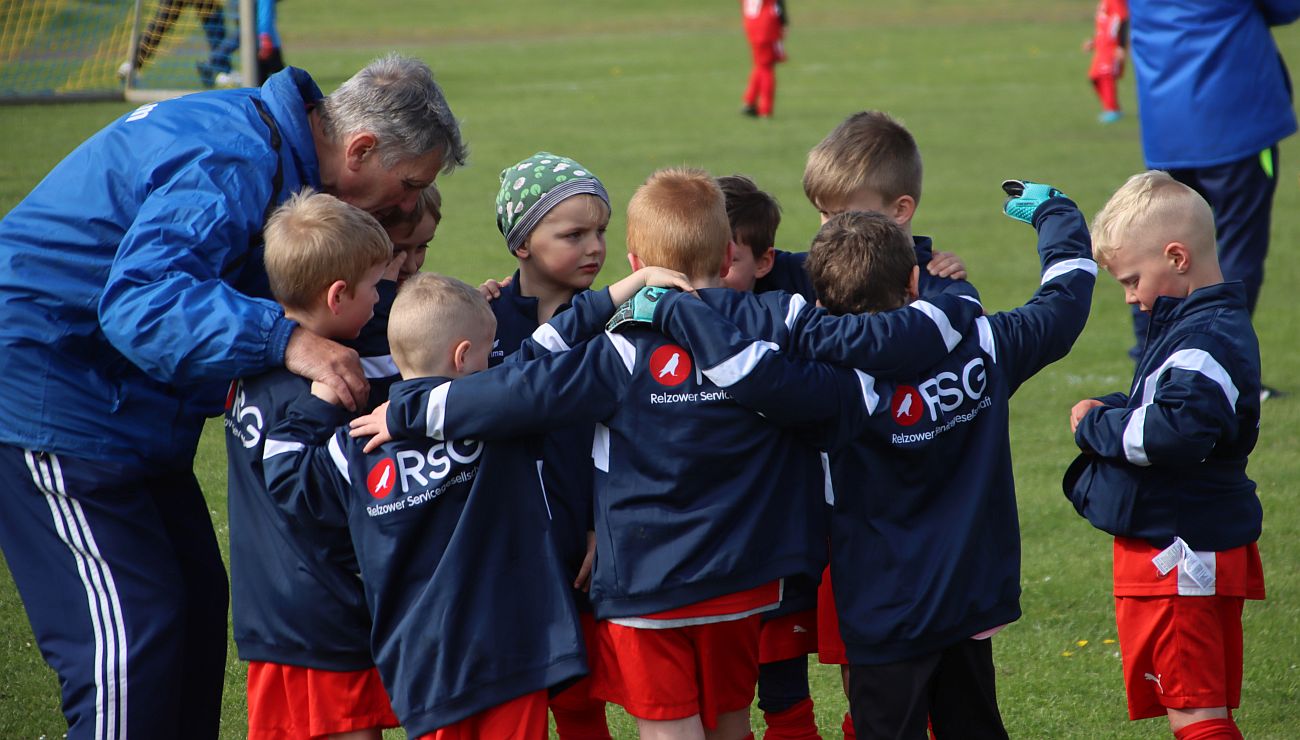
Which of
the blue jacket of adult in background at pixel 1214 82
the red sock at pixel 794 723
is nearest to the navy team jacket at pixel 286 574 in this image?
the red sock at pixel 794 723

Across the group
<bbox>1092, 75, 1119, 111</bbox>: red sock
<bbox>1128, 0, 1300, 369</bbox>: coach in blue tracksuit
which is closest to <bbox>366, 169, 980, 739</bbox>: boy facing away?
<bbox>1128, 0, 1300, 369</bbox>: coach in blue tracksuit

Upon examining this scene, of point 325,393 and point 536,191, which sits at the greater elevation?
point 536,191

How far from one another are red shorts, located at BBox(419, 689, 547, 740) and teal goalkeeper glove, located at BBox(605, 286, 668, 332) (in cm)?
81

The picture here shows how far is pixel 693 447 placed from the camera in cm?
294

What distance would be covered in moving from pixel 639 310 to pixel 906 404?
2.06 ft

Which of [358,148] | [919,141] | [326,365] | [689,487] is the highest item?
[358,148]

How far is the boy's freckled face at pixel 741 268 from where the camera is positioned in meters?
3.61

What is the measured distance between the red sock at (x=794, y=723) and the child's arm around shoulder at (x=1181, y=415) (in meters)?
1.04

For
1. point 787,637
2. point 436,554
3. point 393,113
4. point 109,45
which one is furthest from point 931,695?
point 109,45

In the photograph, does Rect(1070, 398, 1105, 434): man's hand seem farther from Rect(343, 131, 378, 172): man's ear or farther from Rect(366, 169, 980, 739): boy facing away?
Rect(343, 131, 378, 172): man's ear

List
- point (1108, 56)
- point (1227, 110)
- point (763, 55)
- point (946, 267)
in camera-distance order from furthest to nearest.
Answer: point (763, 55), point (1108, 56), point (1227, 110), point (946, 267)

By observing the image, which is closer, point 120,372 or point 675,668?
point 675,668

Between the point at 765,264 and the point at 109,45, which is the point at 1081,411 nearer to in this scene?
the point at 765,264

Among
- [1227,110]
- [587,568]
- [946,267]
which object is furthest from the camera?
[1227,110]
